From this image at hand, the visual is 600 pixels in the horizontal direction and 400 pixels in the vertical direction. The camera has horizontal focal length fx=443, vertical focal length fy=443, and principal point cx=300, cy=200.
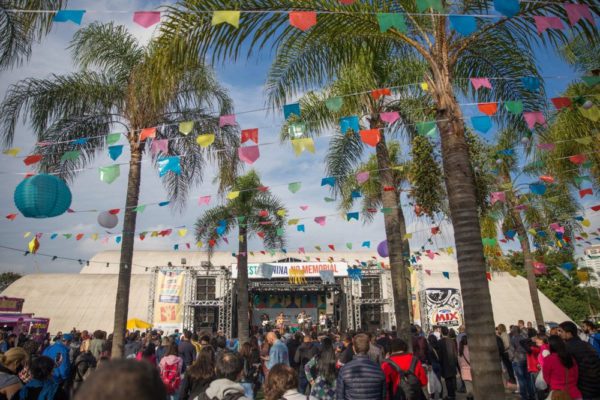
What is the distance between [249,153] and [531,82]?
5255 millimetres

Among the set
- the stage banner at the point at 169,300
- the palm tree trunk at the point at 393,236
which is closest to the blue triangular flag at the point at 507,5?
the palm tree trunk at the point at 393,236

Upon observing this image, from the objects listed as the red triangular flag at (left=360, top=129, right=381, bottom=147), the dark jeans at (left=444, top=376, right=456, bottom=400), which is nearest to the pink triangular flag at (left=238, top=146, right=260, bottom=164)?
the red triangular flag at (left=360, top=129, right=381, bottom=147)

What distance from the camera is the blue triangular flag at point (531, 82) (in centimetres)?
781

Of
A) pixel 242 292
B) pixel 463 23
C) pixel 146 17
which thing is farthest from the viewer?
pixel 242 292

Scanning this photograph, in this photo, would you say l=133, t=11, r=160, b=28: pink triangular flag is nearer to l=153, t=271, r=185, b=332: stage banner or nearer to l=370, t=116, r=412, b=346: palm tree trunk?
l=370, t=116, r=412, b=346: palm tree trunk

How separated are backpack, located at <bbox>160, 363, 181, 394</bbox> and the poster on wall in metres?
19.9

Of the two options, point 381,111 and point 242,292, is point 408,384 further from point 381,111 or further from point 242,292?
point 242,292

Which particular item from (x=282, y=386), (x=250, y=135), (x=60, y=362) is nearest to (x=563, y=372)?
(x=282, y=386)

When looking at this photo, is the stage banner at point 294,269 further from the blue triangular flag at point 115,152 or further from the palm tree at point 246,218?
the blue triangular flag at point 115,152

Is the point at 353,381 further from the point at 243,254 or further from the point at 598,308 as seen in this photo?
the point at 598,308

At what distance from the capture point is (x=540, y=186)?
11641 millimetres

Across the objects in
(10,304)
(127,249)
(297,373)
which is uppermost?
(127,249)

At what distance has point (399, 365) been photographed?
210 inches

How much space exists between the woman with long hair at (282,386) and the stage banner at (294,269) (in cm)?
2210
